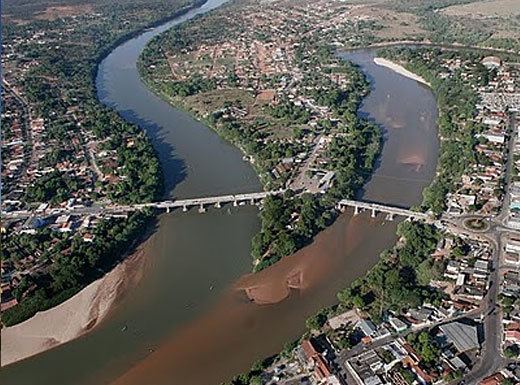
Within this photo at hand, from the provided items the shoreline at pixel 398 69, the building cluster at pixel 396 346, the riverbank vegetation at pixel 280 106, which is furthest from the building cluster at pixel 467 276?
the shoreline at pixel 398 69

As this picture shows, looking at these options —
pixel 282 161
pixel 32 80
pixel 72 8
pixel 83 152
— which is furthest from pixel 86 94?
pixel 72 8

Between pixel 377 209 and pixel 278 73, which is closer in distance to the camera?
pixel 377 209

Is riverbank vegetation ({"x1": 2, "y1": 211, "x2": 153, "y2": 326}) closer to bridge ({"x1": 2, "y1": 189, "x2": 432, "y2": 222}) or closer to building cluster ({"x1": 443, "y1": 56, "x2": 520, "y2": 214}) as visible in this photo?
bridge ({"x1": 2, "y1": 189, "x2": 432, "y2": 222})

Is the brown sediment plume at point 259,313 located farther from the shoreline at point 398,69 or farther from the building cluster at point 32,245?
the shoreline at point 398,69

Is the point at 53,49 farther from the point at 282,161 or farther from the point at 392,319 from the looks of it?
the point at 392,319

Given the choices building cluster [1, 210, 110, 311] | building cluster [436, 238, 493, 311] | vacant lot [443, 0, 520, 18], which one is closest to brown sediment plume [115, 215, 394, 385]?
building cluster [436, 238, 493, 311]

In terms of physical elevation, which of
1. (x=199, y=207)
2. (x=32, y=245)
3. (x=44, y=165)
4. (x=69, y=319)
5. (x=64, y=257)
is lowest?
(x=69, y=319)

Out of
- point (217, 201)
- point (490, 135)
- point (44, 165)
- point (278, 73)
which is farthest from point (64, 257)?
point (278, 73)

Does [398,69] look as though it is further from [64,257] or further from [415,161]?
[64,257]
